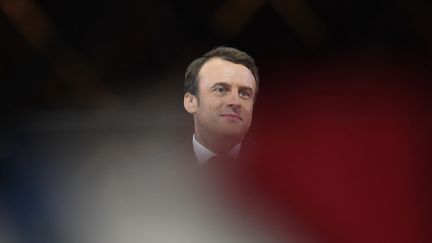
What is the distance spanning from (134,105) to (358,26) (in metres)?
0.25

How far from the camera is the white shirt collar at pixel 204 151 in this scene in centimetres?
59

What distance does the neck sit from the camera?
0.58m

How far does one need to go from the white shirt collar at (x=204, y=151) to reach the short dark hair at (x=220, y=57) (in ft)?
0.18

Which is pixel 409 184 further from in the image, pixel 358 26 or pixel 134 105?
pixel 134 105

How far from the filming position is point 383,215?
0.60 meters

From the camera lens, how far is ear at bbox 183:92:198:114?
59 centimetres

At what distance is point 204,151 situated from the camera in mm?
588

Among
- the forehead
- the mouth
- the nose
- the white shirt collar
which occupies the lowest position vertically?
the white shirt collar

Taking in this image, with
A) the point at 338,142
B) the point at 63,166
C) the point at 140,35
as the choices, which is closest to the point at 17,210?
the point at 63,166

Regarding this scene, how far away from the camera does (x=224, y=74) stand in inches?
22.8

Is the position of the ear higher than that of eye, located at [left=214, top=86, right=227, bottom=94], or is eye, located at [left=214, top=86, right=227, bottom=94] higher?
eye, located at [left=214, top=86, right=227, bottom=94]

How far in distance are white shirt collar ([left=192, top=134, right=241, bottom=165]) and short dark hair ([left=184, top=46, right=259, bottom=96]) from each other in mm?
54

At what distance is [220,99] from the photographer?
1.90 ft

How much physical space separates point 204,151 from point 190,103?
5 centimetres
